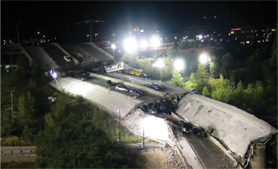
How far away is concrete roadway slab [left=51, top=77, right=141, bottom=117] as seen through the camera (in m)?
18.7

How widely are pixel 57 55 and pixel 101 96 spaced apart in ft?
47.6

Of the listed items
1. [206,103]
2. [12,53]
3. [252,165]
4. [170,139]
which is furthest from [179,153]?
[12,53]

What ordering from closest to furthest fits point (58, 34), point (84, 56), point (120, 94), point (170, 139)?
1. point (170, 139)
2. point (120, 94)
3. point (84, 56)
4. point (58, 34)

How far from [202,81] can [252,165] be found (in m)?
14.6

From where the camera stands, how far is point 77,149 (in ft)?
36.1

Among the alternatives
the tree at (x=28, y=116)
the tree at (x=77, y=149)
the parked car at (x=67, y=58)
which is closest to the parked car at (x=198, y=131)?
the tree at (x=77, y=149)

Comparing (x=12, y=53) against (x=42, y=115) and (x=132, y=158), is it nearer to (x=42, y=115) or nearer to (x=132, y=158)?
(x=42, y=115)

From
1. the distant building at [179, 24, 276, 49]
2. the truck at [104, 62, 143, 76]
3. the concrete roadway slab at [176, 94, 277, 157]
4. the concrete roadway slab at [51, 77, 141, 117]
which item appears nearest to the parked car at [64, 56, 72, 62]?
the truck at [104, 62, 143, 76]

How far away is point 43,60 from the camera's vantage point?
29609 mm

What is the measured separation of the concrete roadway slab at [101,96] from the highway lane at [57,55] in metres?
4.74

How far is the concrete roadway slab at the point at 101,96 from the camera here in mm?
18672

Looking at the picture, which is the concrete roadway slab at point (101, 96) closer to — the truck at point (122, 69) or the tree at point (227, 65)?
the truck at point (122, 69)

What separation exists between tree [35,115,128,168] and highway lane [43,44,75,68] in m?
18.2

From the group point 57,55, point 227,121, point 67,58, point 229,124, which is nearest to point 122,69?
point 67,58
